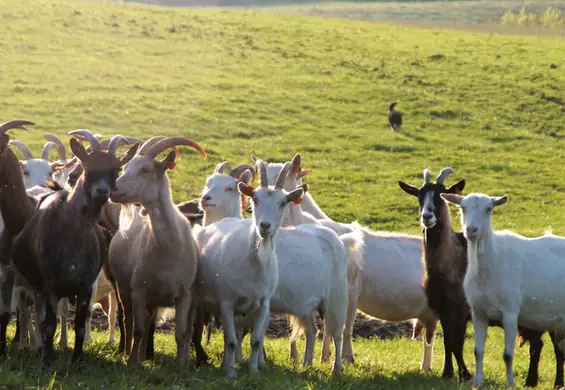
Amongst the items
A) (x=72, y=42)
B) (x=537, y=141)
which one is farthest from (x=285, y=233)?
(x=72, y=42)

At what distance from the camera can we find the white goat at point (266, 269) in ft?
33.3

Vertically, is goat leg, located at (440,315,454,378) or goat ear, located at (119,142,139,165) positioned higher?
goat ear, located at (119,142,139,165)

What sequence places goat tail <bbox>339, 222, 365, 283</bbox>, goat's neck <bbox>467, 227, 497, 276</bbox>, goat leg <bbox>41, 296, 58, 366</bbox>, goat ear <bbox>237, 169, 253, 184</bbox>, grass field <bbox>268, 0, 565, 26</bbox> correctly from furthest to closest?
grass field <bbox>268, 0, 565, 26</bbox> < goat tail <bbox>339, 222, 365, 283</bbox> < goat ear <bbox>237, 169, 253, 184</bbox> < goat's neck <bbox>467, 227, 497, 276</bbox> < goat leg <bbox>41, 296, 58, 366</bbox>

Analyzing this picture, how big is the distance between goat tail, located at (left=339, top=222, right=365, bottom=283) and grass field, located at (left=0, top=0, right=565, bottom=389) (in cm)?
122

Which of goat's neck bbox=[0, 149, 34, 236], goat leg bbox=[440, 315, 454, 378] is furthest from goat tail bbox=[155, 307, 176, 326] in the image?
goat leg bbox=[440, 315, 454, 378]

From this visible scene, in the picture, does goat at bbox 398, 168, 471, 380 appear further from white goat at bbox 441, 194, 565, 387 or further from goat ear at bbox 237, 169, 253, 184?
goat ear at bbox 237, 169, 253, 184

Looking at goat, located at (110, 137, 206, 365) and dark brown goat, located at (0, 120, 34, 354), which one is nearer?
goat, located at (110, 137, 206, 365)

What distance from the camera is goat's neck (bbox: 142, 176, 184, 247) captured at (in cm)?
1024

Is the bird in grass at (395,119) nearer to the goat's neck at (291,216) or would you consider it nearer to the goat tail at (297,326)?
the goat's neck at (291,216)

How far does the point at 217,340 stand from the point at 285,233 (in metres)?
2.16

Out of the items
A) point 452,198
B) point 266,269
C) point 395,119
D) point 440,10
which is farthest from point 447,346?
point 440,10

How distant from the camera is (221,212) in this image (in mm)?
12555

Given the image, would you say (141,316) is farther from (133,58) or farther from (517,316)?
(133,58)

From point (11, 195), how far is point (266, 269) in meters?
2.69
